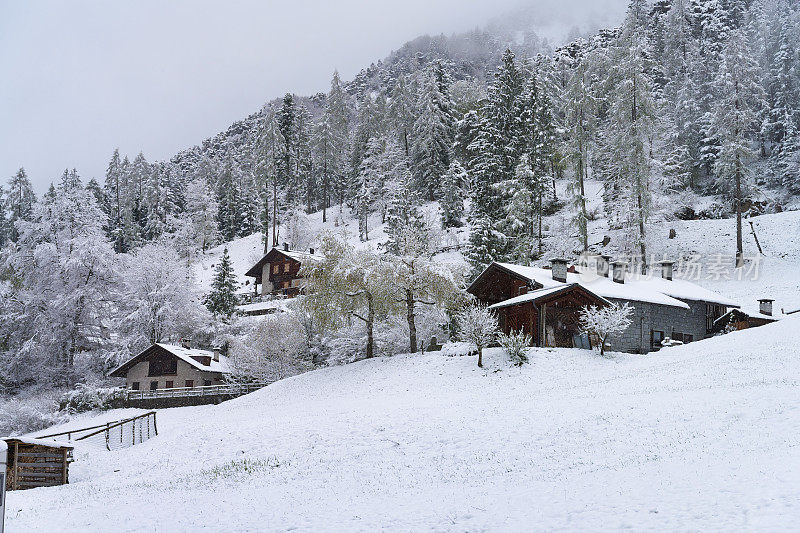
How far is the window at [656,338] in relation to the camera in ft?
131

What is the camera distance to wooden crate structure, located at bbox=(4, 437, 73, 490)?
68.4ft

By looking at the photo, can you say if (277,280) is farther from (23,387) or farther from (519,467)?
(519,467)

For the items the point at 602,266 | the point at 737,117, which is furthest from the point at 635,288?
the point at 737,117

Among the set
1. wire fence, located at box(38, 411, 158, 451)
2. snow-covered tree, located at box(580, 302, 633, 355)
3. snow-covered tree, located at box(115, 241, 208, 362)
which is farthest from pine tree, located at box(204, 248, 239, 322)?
snow-covered tree, located at box(580, 302, 633, 355)

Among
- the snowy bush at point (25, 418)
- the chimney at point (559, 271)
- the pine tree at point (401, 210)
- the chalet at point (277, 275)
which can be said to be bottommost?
the snowy bush at point (25, 418)

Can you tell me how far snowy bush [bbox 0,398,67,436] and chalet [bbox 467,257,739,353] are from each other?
30.8 meters

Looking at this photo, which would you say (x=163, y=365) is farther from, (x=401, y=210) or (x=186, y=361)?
(x=401, y=210)

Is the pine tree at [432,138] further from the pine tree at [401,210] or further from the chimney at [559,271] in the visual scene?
the chimney at [559,271]

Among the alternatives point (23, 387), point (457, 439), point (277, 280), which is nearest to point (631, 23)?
point (277, 280)

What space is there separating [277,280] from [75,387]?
28.1 meters

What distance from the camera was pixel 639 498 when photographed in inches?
445

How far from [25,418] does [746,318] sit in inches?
1940

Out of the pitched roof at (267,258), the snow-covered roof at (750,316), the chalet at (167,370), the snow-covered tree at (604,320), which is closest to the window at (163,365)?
the chalet at (167,370)

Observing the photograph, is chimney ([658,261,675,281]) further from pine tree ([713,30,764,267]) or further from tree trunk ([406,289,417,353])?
tree trunk ([406,289,417,353])
